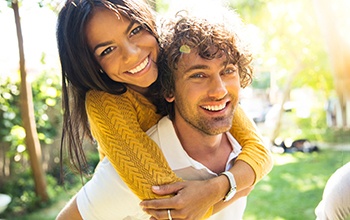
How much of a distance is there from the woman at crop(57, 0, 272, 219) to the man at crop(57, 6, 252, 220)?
0.06 meters

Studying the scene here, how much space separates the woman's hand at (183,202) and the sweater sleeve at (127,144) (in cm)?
2

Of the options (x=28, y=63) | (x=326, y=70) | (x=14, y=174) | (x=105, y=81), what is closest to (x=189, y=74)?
(x=105, y=81)

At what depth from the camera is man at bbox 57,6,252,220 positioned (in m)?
1.07

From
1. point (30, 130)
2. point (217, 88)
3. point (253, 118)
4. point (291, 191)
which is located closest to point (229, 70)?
point (217, 88)

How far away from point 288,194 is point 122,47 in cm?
351

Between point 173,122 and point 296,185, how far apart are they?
3.50 meters

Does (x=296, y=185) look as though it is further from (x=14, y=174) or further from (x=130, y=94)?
(x=130, y=94)

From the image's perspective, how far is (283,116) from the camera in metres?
6.08

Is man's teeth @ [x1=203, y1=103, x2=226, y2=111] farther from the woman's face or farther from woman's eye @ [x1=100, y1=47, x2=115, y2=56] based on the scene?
woman's eye @ [x1=100, y1=47, x2=115, y2=56]

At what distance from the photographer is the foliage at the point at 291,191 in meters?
3.71

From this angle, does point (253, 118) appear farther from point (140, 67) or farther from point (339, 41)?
point (140, 67)

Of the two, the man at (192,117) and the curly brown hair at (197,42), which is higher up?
the curly brown hair at (197,42)

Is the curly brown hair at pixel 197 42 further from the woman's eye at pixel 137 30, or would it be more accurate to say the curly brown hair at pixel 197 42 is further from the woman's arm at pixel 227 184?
the woman's arm at pixel 227 184

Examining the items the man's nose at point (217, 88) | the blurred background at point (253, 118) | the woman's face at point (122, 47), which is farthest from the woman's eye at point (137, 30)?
the blurred background at point (253, 118)
